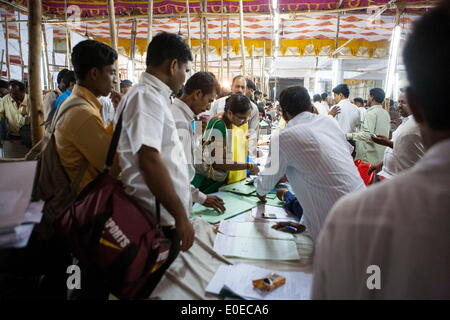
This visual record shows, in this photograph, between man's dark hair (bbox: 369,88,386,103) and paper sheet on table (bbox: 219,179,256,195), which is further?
man's dark hair (bbox: 369,88,386,103)

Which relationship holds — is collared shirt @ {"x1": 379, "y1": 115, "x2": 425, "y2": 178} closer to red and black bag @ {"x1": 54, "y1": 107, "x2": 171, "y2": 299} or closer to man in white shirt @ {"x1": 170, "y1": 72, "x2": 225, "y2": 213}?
man in white shirt @ {"x1": 170, "y1": 72, "x2": 225, "y2": 213}

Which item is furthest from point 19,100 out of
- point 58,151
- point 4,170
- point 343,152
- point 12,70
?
point 343,152

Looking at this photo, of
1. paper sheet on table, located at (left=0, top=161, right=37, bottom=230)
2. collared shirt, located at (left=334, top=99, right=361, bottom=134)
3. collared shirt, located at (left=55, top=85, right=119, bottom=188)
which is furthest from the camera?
collared shirt, located at (left=334, top=99, right=361, bottom=134)

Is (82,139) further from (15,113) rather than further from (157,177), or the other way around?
(15,113)

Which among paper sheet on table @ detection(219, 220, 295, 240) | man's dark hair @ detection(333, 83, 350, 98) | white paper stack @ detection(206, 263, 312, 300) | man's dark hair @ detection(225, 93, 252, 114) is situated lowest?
paper sheet on table @ detection(219, 220, 295, 240)

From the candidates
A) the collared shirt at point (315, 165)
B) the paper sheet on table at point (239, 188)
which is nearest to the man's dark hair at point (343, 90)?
the paper sheet on table at point (239, 188)

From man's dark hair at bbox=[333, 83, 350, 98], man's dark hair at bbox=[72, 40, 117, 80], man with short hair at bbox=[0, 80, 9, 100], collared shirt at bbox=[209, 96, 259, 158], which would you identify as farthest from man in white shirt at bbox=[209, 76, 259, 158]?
man with short hair at bbox=[0, 80, 9, 100]

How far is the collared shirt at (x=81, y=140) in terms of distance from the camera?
4.33 feet

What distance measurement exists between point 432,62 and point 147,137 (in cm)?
92

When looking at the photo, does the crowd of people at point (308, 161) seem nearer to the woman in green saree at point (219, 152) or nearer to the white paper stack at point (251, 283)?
the woman in green saree at point (219, 152)

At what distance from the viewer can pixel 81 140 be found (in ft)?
4.33

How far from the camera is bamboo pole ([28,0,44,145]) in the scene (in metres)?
1.61

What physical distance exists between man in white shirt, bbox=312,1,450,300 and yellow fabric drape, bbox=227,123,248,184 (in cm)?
225
